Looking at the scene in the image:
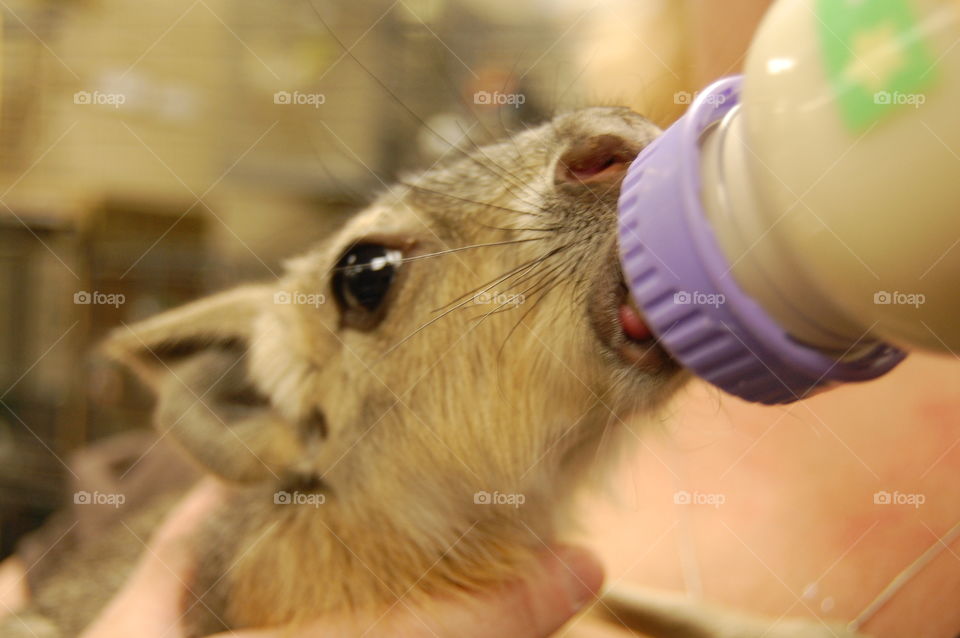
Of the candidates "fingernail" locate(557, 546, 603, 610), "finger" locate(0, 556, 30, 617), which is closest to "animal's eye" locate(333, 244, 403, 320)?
"fingernail" locate(557, 546, 603, 610)

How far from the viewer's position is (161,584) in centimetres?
100

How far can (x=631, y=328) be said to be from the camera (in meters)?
0.65

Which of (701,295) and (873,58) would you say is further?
(701,295)

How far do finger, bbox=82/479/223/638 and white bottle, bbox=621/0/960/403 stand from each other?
88 cm

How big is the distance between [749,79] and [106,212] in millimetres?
1751

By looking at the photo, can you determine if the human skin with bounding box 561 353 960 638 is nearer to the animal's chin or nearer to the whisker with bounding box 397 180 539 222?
the animal's chin

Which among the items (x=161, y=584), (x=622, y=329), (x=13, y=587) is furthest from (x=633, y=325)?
(x=13, y=587)

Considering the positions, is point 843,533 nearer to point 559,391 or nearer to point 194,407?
point 559,391

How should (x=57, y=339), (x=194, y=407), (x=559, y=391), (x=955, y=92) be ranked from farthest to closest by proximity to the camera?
(x=57, y=339) → (x=194, y=407) → (x=559, y=391) → (x=955, y=92)

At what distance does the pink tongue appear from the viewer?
0.64 meters

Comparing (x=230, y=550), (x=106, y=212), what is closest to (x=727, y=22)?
(x=230, y=550)

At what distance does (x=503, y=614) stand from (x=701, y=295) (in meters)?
0.59

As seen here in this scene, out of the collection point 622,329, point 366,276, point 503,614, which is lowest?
point 503,614

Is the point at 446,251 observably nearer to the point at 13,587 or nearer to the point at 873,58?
the point at 873,58
